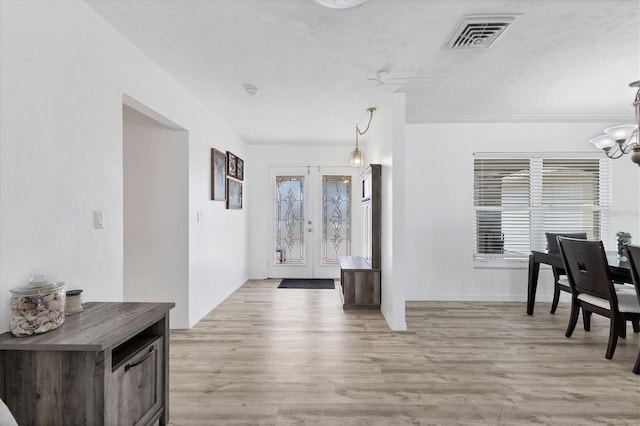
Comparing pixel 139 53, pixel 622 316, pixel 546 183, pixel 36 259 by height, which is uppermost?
pixel 139 53

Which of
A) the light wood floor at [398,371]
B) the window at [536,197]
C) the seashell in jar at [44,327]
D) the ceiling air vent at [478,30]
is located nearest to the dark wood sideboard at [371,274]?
the light wood floor at [398,371]

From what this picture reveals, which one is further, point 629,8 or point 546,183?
point 546,183

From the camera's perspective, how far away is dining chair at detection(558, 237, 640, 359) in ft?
8.89

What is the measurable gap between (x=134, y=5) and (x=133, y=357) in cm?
197

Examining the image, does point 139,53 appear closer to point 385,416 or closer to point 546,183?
point 385,416

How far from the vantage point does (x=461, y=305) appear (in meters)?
4.30

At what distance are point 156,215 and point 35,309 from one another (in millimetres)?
2117

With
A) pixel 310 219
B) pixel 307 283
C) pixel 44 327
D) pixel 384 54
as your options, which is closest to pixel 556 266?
pixel 384 54

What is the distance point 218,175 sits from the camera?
4.28 metres

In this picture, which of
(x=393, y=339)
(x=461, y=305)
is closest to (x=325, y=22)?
(x=393, y=339)

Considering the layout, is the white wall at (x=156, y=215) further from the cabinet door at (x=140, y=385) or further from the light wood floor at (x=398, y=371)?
the cabinet door at (x=140, y=385)

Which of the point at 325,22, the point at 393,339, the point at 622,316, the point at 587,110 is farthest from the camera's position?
the point at 587,110

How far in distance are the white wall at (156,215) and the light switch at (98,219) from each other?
1316 mm

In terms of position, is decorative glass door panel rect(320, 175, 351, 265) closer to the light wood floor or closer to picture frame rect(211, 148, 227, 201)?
picture frame rect(211, 148, 227, 201)
